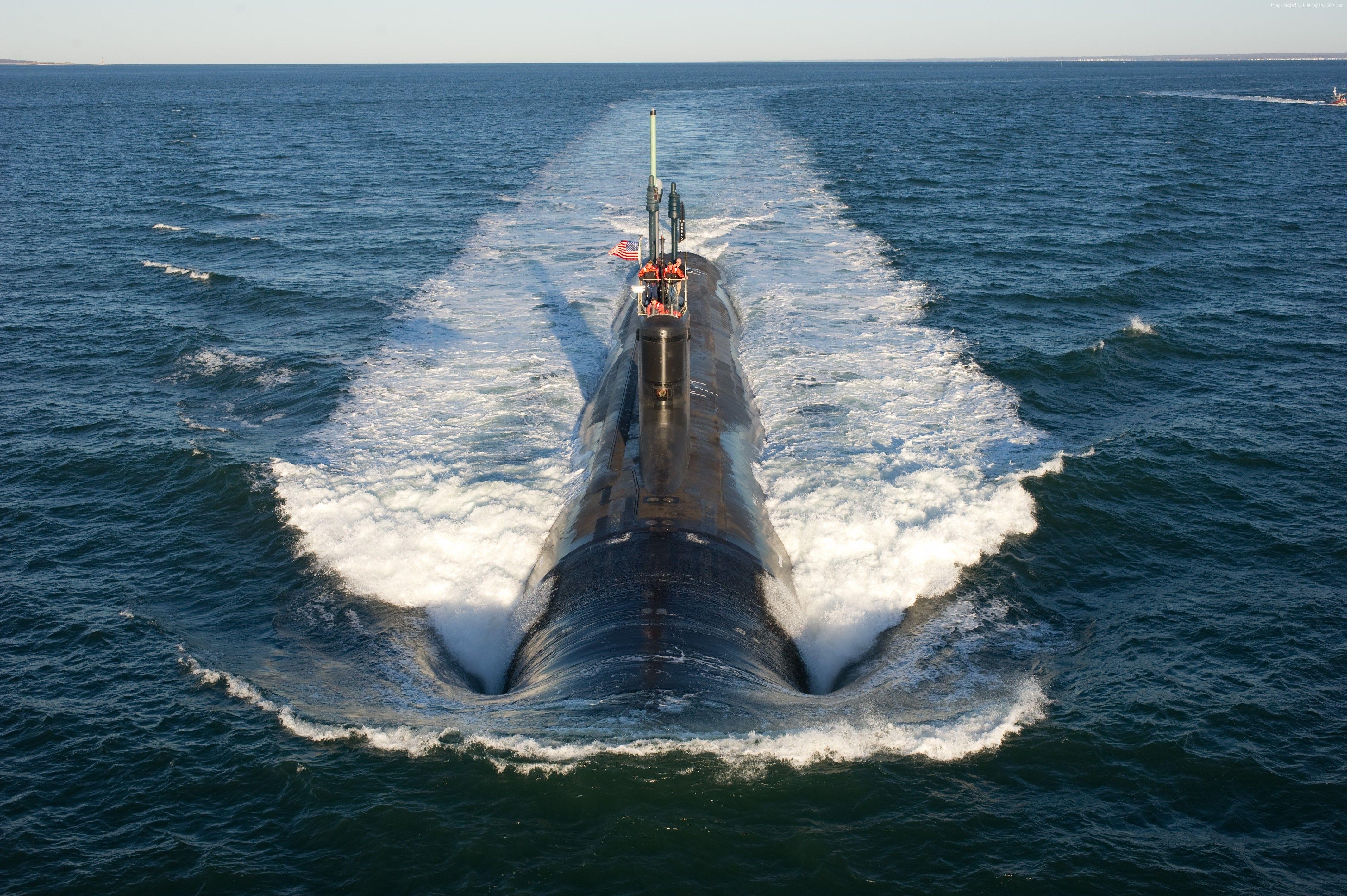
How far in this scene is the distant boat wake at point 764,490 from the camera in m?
15.4

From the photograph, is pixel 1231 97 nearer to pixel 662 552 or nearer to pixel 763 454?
pixel 763 454

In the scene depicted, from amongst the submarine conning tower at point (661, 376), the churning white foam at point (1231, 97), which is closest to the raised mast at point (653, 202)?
the submarine conning tower at point (661, 376)

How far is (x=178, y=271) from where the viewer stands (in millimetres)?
45625

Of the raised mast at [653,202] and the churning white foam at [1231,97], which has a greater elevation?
the churning white foam at [1231,97]

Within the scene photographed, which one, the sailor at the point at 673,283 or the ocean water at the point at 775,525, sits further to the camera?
the sailor at the point at 673,283

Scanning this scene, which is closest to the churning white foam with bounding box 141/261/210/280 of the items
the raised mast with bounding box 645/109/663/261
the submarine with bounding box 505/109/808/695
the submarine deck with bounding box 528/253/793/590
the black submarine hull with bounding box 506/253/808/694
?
the submarine deck with bounding box 528/253/793/590

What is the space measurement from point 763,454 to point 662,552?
845cm

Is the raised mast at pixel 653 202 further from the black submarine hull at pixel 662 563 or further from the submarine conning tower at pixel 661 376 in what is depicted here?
the black submarine hull at pixel 662 563

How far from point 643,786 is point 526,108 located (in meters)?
142

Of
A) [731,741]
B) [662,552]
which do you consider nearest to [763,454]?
[662,552]

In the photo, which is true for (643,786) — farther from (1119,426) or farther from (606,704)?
(1119,426)

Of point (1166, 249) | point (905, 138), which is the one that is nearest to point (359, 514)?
point (1166, 249)

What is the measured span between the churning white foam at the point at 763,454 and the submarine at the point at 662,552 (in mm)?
1017

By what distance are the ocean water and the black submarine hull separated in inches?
34.8
